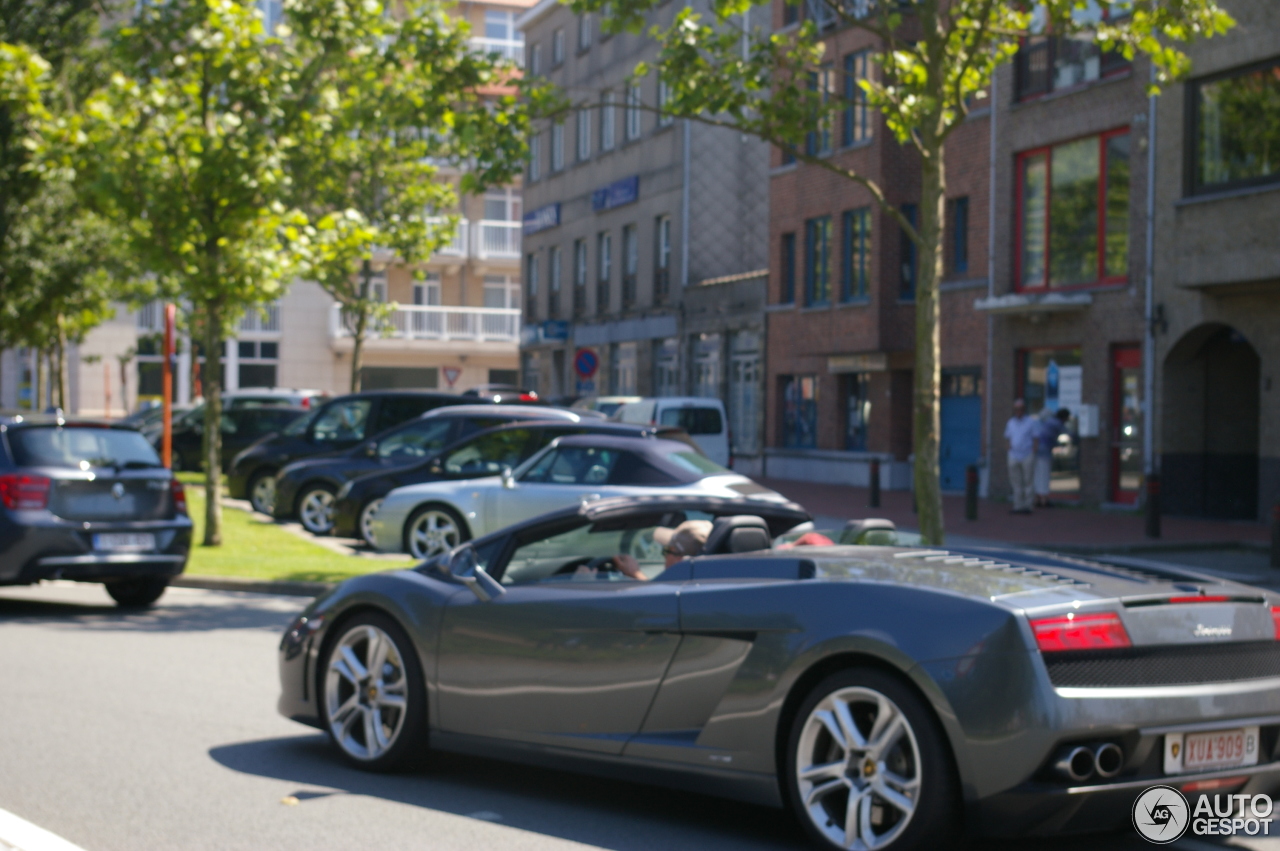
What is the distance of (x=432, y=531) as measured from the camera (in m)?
15.8

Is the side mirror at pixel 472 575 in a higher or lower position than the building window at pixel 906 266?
lower

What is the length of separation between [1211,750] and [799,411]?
30621 mm

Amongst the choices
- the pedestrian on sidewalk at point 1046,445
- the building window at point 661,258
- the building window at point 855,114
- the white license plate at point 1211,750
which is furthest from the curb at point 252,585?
the building window at point 661,258

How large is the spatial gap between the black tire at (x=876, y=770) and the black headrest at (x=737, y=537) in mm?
900

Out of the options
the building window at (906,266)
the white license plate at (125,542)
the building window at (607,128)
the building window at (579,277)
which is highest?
the building window at (607,128)

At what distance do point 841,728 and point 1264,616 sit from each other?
4.69 feet

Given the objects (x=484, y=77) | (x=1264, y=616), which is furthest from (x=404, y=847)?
(x=484, y=77)

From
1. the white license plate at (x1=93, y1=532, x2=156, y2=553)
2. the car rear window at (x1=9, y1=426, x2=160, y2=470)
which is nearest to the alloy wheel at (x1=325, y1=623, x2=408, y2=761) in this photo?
the white license plate at (x1=93, y1=532, x2=156, y2=553)

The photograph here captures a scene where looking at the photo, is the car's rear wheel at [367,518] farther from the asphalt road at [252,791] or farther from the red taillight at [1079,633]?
the red taillight at [1079,633]

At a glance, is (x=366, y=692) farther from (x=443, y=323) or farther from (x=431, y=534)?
(x=443, y=323)

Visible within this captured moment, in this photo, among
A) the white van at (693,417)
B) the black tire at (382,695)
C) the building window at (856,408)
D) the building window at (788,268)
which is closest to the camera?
the black tire at (382,695)

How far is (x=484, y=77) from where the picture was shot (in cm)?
1592

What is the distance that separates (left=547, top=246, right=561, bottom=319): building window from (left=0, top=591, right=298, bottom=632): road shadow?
38.2 metres

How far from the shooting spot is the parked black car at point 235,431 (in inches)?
1218
